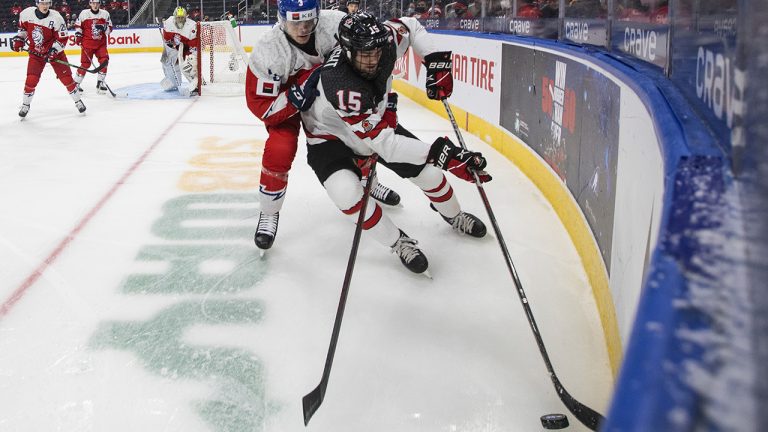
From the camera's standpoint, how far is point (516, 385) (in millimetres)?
1693

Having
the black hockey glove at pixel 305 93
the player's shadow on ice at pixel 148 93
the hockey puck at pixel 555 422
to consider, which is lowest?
the hockey puck at pixel 555 422

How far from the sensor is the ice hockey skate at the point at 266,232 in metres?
2.68

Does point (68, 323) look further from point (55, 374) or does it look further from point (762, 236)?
point (762, 236)

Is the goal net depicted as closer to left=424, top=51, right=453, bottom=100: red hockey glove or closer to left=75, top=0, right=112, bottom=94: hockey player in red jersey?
left=75, top=0, right=112, bottom=94: hockey player in red jersey

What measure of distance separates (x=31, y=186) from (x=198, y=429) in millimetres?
2900

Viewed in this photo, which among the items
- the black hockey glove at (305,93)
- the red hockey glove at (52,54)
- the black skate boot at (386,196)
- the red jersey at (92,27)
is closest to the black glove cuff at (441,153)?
the black hockey glove at (305,93)

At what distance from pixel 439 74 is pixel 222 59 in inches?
276

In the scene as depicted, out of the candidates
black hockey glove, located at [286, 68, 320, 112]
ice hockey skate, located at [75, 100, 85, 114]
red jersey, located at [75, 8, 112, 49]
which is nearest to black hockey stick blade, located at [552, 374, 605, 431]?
black hockey glove, located at [286, 68, 320, 112]

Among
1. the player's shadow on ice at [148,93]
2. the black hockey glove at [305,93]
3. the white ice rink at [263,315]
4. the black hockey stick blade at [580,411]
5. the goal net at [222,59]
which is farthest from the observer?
the goal net at [222,59]

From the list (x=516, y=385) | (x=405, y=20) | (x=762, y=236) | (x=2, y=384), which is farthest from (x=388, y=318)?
(x=762, y=236)

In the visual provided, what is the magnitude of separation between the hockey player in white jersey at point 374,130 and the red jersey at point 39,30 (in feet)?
17.0

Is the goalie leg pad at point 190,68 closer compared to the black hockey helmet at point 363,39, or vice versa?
the black hockey helmet at point 363,39

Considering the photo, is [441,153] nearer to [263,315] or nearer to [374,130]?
[374,130]

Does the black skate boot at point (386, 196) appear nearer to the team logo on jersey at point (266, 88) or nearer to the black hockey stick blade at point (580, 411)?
the team logo on jersey at point (266, 88)
